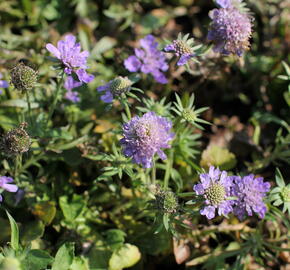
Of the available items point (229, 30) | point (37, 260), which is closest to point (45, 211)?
point (37, 260)

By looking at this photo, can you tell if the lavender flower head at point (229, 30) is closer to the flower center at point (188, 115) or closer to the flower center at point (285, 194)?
the flower center at point (188, 115)

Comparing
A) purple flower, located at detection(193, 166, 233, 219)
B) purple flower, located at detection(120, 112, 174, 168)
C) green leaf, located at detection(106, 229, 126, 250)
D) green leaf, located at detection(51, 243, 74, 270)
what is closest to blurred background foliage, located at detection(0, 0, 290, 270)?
green leaf, located at detection(106, 229, 126, 250)

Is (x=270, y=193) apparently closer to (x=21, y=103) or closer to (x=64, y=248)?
(x=64, y=248)

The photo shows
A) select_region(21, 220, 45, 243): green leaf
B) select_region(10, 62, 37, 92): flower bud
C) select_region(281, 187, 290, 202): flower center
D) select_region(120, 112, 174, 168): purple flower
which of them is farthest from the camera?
select_region(21, 220, 45, 243): green leaf

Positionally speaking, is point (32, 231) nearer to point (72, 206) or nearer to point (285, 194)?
point (72, 206)

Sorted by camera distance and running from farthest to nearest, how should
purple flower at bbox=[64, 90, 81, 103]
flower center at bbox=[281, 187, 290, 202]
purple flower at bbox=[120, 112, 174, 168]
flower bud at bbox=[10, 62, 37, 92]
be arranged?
purple flower at bbox=[64, 90, 81, 103]
flower center at bbox=[281, 187, 290, 202]
flower bud at bbox=[10, 62, 37, 92]
purple flower at bbox=[120, 112, 174, 168]

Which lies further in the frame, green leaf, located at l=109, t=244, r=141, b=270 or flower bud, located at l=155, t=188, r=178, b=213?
green leaf, located at l=109, t=244, r=141, b=270

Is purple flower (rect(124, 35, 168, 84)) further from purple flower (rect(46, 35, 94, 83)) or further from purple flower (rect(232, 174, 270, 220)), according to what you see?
purple flower (rect(232, 174, 270, 220))

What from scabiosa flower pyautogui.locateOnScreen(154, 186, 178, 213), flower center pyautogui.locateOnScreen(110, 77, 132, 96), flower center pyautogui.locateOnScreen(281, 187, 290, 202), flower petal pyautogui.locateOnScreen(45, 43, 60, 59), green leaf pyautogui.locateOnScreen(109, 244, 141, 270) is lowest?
green leaf pyautogui.locateOnScreen(109, 244, 141, 270)
